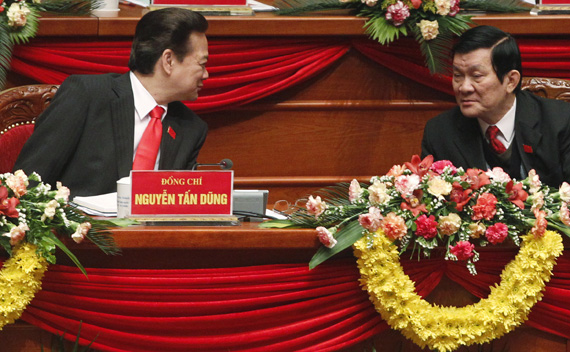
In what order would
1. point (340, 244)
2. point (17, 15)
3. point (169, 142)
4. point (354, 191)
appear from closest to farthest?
point (340, 244) < point (354, 191) < point (169, 142) < point (17, 15)

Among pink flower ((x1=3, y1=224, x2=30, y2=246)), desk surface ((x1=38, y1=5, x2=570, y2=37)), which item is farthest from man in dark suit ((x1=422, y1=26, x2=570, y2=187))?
pink flower ((x1=3, y1=224, x2=30, y2=246))

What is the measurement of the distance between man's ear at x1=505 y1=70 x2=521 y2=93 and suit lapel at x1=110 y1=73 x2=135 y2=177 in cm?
121

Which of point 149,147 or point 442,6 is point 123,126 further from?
point 442,6

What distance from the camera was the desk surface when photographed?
3066mm

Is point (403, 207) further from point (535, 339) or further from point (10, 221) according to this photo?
point (10, 221)

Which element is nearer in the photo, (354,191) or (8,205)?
(8,205)

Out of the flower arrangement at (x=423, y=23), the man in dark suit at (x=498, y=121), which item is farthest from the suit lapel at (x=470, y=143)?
the flower arrangement at (x=423, y=23)

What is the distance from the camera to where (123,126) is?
269 centimetres

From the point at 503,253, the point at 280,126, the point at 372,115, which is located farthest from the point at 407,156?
the point at 503,253

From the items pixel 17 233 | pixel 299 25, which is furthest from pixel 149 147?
pixel 17 233

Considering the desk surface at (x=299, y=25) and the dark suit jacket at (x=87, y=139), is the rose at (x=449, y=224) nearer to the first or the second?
the dark suit jacket at (x=87, y=139)

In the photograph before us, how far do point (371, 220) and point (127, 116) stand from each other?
3.61 ft

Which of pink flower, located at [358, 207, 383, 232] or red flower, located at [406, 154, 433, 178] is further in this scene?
red flower, located at [406, 154, 433, 178]

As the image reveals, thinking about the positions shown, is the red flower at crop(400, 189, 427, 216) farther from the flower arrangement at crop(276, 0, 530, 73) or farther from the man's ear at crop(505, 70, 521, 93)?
the flower arrangement at crop(276, 0, 530, 73)
